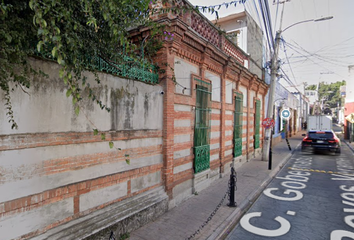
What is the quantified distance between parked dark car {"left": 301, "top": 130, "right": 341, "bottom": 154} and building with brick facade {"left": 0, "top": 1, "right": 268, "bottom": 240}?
31.3 feet

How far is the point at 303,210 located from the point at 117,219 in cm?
489

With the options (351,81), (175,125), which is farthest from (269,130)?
(351,81)

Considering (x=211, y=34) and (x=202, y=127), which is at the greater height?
(x=211, y=34)

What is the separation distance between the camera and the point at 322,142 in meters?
14.5

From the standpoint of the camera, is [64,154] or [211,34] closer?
[64,154]

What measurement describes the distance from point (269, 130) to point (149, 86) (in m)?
8.93

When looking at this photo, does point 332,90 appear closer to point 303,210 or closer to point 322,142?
point 322,142

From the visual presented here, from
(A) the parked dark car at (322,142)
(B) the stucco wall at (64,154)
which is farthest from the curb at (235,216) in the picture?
(A) the parked dark car at (322,142)

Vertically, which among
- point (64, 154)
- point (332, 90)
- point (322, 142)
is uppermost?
point (332, 90)

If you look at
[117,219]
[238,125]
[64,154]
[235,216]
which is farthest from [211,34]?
[117,219]

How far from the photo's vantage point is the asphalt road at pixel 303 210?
470cm

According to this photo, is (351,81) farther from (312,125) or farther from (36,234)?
(36,234)

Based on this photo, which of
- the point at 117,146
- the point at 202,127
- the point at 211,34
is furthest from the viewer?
the point at 211,34

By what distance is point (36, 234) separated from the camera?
3.20m
